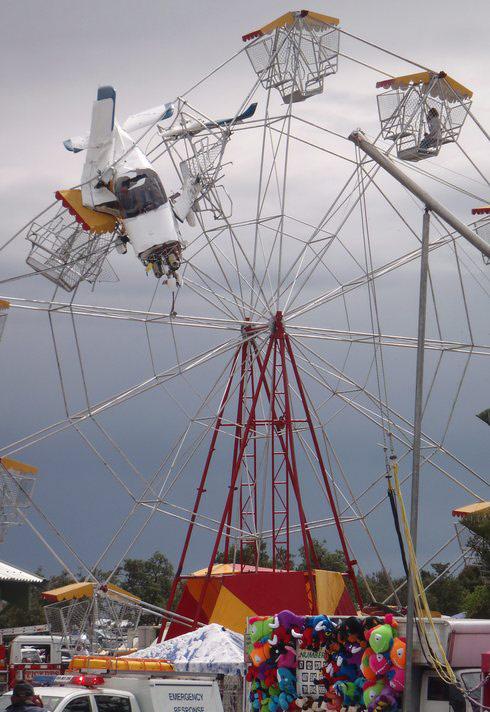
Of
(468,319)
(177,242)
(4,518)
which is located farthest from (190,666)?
(468,319)

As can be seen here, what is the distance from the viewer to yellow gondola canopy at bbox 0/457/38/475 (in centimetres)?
3012

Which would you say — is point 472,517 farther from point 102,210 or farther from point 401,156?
point 102,210

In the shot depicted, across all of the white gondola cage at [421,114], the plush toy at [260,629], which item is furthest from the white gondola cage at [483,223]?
the plush toy at [260,629]

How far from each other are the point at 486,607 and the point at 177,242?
16.6m

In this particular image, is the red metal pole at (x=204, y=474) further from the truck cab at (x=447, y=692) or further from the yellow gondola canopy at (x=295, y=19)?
the truck cab at (x=447, y=692)

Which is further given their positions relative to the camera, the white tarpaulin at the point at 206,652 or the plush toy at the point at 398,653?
the white tarpaulin at the point at 206,652

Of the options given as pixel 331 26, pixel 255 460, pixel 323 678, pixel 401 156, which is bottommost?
pixel 323 678

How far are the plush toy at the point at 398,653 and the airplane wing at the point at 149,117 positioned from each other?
57.9ft

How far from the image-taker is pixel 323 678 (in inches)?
782

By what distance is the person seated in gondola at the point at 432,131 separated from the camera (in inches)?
1222

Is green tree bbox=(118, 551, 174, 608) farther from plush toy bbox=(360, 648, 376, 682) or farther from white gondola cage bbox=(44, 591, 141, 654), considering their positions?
plush toy bbox=(360, 648, 376, 682)

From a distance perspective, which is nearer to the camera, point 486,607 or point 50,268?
point 50,268

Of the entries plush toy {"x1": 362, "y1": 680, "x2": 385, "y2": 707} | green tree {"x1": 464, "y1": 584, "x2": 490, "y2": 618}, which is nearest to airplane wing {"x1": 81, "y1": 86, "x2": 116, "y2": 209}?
plush toy {"x1": 362, "y1": 680, "x2": 385, "y2": 707}

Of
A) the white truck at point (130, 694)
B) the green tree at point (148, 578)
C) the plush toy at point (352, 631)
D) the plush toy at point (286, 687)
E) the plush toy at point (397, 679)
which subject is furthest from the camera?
the green tree at point (148, 578)
